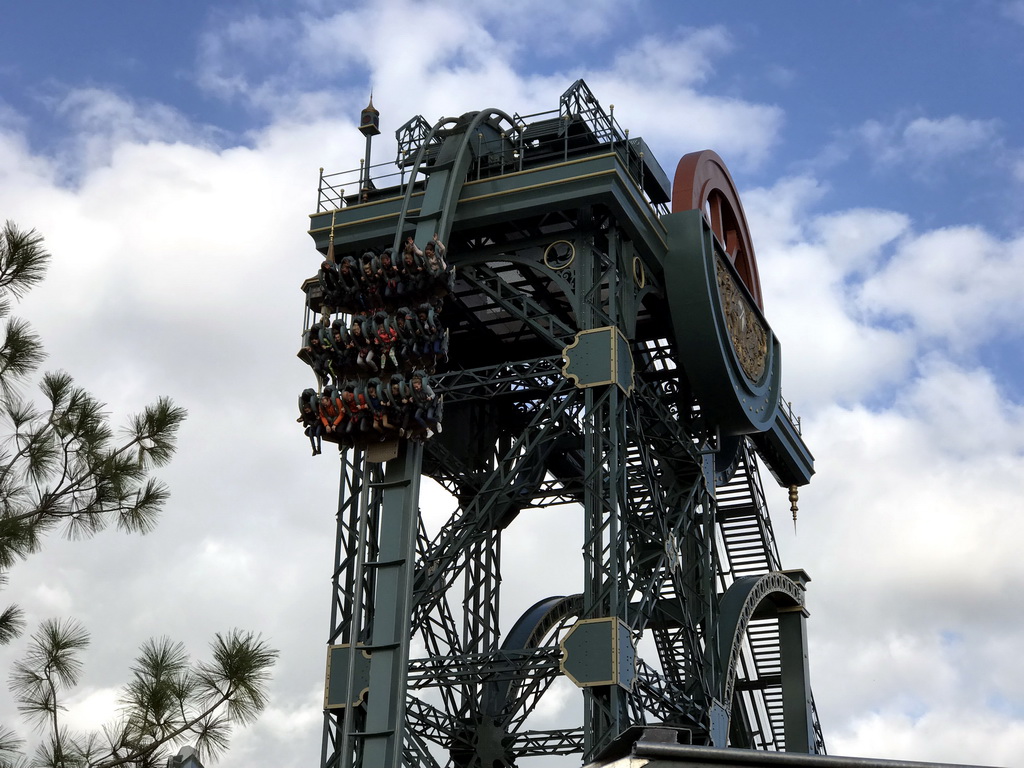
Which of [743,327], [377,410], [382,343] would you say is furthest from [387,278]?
[743,327]

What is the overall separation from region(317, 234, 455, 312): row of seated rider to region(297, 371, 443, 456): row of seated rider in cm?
173

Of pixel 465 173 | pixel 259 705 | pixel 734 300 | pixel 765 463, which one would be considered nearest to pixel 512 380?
pixel 465 173

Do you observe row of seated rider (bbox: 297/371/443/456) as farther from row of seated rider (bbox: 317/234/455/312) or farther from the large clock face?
the large clock face

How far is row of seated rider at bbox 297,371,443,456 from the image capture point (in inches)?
1104

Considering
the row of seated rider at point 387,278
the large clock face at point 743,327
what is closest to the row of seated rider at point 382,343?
the row of seated rider at point 387,278

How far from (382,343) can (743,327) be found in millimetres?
10981

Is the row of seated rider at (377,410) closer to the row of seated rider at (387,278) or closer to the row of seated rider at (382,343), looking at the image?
the row of seated rider at (382,343)

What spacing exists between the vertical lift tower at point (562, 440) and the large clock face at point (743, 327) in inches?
4.2

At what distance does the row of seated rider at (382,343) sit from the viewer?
28.5 meters

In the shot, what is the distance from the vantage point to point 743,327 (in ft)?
119

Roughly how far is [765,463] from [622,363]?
13.9 meters

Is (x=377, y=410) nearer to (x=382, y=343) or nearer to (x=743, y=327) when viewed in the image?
(x=382, y=343)

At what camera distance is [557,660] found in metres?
29.4

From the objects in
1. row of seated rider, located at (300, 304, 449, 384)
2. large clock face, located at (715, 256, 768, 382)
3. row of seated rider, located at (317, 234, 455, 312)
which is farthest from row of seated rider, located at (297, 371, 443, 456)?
large clock face, located at (715, 256, 768, 382)
